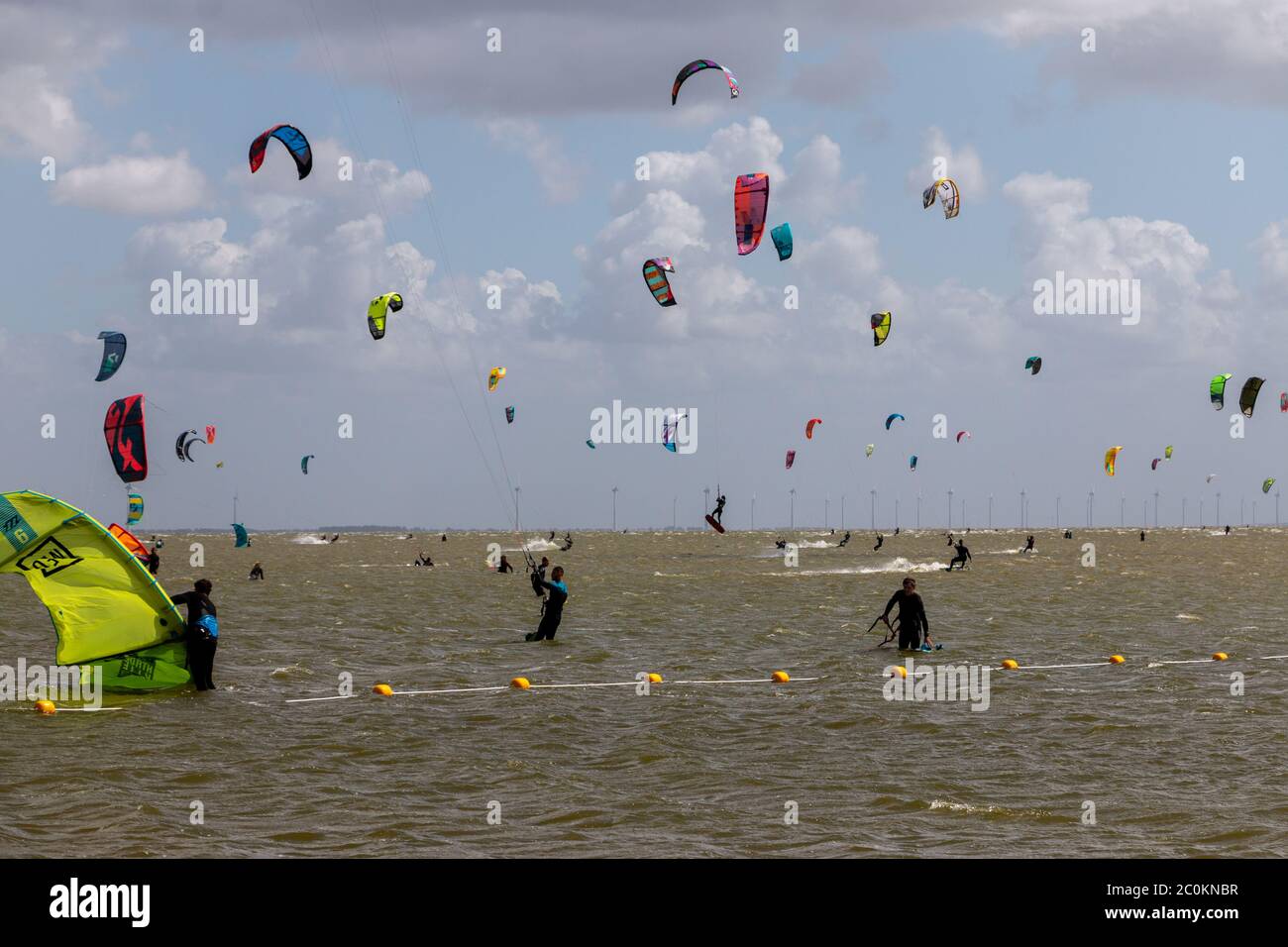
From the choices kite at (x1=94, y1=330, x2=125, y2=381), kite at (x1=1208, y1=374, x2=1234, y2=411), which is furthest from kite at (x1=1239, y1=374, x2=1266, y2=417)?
kite at (x1=94, y1=330, x2=125, y2=381)

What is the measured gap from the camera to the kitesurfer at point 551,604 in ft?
69.0

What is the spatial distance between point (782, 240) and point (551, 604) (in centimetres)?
1783

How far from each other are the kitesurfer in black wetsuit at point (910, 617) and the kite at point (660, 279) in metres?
18.0

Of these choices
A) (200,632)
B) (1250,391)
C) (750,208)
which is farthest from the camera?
(1250,391)

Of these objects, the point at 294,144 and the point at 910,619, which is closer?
the point at 910,619

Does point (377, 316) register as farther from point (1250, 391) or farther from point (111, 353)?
point (1250, 391)

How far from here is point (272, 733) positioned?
1338 cm

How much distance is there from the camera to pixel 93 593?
1471cm

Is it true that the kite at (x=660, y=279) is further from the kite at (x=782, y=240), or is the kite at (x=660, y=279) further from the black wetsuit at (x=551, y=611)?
the black wetsuit at (x=551, y=611)

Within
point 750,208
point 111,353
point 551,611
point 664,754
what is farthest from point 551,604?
point 111,353

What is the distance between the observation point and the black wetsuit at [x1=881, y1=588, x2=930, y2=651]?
759 inches

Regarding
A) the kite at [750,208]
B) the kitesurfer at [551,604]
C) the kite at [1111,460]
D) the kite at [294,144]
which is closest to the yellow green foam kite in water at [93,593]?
Answer: the kitesurfer at [551,604]
